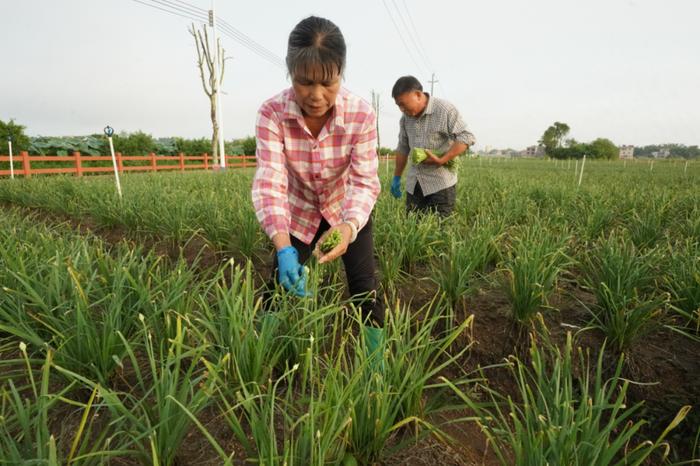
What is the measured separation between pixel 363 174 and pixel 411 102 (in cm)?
194

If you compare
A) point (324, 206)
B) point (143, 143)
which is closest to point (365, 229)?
point (324, 206)

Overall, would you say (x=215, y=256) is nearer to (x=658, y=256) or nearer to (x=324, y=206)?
(x=324, y=206)

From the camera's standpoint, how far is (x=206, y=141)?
79.0 feet

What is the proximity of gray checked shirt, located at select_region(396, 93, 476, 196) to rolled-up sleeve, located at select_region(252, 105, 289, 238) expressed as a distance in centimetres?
217

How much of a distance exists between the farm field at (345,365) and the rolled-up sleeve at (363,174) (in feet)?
1.05

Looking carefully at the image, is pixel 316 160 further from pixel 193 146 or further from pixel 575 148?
pixel 575 148

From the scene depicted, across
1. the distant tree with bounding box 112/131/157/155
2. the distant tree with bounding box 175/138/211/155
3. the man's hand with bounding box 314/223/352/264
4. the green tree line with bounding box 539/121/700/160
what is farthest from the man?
the green tree line with bounding box 539/121/700/160

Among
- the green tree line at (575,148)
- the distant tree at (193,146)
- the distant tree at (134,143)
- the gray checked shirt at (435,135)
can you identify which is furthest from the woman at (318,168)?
the green tree line at (575,148)

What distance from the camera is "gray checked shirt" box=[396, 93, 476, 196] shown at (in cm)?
340

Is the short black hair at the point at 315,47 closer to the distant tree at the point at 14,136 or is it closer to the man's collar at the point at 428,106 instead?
the man's collar at the point at 428,106

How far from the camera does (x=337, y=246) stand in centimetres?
137

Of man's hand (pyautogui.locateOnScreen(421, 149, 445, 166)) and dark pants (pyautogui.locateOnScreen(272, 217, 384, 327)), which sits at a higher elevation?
man's hand (pyautogui.locateOnScreen(421, 149, 445, 166))

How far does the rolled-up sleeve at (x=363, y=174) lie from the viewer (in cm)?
158

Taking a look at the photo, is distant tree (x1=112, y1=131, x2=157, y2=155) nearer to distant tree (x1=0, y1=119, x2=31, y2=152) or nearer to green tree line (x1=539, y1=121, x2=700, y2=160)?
distant tree (x1=0, y1=119, x2=31, y2=152)
